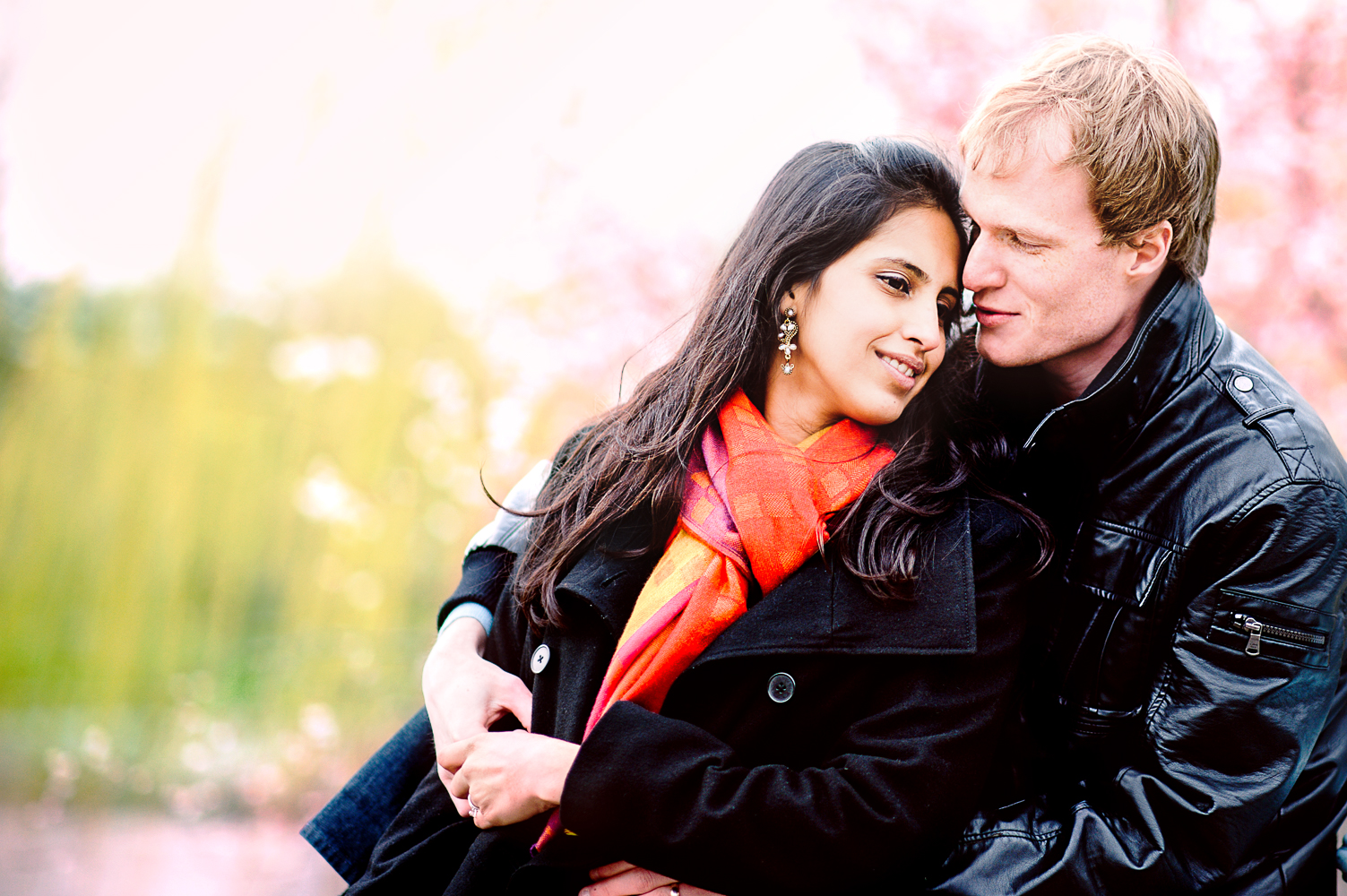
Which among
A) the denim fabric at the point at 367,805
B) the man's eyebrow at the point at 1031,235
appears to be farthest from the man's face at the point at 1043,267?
the denim fabric at the point at 367,805

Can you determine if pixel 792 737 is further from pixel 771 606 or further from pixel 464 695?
pixel 464 695

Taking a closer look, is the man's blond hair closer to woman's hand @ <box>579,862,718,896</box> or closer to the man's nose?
the man's nose

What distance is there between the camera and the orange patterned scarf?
1813 millimetres

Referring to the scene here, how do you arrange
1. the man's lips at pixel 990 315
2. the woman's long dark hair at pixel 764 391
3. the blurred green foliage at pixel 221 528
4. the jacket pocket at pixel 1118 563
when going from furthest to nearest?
the blurred green foliage at pixel 221 528 → the man's lips at pixel 990 315 → the woman's long dark hair at pixel 764 391 → the jacket pocket at pixel 1118 563

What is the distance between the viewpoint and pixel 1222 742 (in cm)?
172

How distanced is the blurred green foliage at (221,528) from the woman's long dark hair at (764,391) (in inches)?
122

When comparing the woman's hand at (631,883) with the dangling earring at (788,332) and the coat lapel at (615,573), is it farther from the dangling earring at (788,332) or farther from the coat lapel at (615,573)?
the dangling earring at (788,332)

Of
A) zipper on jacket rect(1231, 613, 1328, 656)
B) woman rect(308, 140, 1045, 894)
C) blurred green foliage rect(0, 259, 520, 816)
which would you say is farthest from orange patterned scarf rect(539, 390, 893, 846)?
blurred green foliage rect(0, 259, 520, 816)

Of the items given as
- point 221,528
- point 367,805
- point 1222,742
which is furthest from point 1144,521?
point 221,528

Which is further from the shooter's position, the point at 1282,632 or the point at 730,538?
the point at 730,538

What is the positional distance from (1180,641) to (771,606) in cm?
72

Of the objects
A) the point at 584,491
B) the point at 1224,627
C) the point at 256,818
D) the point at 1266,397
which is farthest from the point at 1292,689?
the point at 256,818

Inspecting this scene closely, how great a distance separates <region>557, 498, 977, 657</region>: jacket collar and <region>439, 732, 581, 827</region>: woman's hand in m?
0.26

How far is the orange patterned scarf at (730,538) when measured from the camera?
71.4 inches
